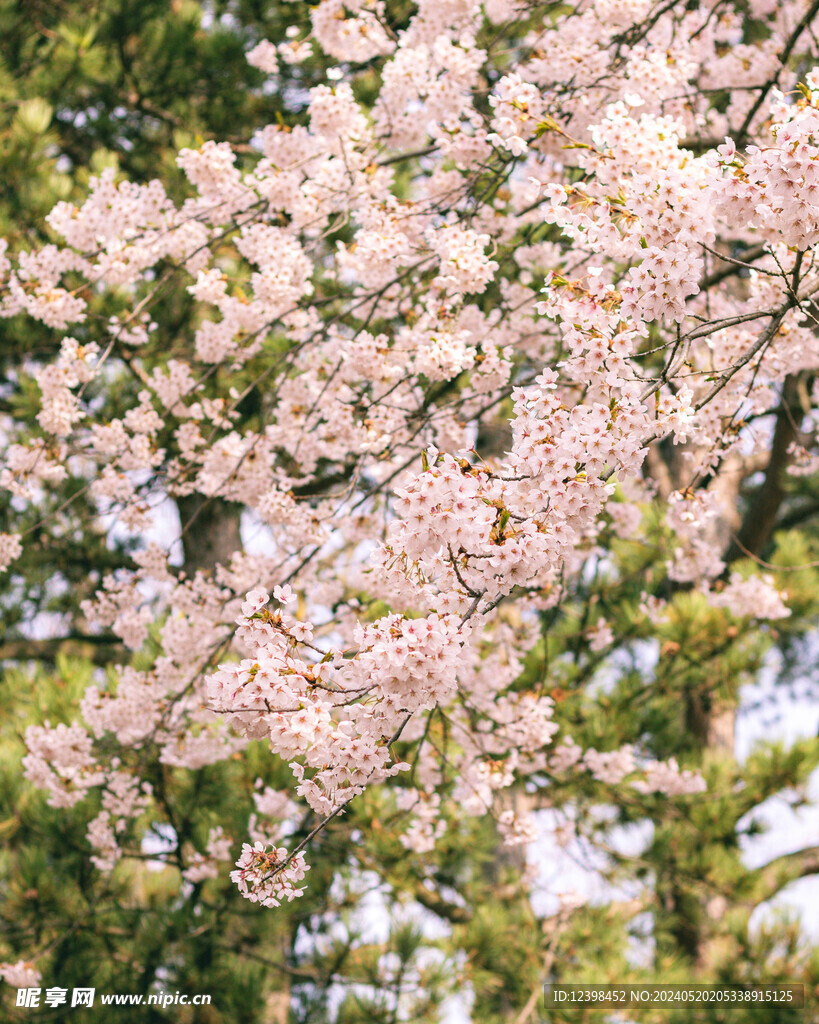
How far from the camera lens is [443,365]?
224 cm

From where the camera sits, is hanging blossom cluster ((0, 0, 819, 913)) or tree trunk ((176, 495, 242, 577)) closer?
hanging blossom cluster ((0, 0, 819, 913))

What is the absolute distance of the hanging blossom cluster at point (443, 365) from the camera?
57.0 inches

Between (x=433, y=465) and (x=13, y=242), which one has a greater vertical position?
(x=13, y=242)

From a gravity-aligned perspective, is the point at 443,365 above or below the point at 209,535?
below

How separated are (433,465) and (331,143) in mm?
1879

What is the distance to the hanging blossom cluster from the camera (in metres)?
1.45

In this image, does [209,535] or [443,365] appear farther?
[209,535]

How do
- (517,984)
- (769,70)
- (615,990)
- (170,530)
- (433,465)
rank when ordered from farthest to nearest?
(170,530)
(517,984)
(615,990)
(769,70)
(433,465)

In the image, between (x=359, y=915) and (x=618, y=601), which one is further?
(x=618, y=601)

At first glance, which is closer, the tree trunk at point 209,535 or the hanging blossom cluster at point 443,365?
the hanging blossom cluster at point 443,365

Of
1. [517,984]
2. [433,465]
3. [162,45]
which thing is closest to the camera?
[433,465]

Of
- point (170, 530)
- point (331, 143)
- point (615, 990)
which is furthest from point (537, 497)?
point (170, 530)

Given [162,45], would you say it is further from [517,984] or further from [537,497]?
[517,984]

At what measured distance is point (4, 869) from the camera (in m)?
3.30
